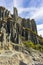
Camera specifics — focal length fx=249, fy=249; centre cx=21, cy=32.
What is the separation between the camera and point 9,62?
32.8 metres

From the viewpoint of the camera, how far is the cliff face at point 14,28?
73.6 meters

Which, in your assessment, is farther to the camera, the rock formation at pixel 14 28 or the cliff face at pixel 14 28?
the cliff face at pixel 14 28

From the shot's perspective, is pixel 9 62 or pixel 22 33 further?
pixel 22 33

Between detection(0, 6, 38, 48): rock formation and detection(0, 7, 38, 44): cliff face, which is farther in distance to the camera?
detection(0, 7, 38, 44): cliff face

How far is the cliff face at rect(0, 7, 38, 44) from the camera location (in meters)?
73.6

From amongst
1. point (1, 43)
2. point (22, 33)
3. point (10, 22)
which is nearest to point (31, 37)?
point (22, 33)

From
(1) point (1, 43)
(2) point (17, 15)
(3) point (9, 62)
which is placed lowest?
(3) point (9, 62)

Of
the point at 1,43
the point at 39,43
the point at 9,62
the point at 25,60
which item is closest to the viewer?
the point at 9,62

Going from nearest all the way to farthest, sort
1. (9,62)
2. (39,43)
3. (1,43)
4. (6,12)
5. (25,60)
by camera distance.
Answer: (9,62)
(25,60)
(1,43)
(39,43)
(6,12)

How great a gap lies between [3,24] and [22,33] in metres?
9.51

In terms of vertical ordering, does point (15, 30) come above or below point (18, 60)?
above

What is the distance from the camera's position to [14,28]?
83.4m

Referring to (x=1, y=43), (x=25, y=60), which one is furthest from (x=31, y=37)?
(x=25, y=60)

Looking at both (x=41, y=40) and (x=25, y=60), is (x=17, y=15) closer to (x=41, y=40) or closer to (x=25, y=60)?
(x=41, y=40)
